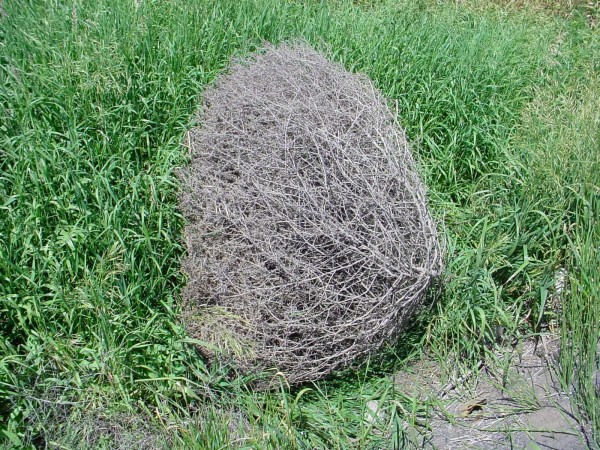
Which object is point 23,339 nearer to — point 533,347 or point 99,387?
point 99,387

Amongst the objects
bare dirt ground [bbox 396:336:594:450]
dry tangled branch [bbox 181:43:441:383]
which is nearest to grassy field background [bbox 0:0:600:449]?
bare dirt ground [bbox 396:336:594:450]

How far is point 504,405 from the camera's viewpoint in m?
3.34

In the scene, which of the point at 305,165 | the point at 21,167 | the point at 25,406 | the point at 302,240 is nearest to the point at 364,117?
the point at 305,165

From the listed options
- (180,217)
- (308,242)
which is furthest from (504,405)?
(180,217)

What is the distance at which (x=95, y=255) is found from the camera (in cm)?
351

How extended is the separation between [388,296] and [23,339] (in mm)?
1803

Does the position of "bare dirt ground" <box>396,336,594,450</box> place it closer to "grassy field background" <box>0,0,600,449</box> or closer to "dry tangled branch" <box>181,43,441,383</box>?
"grassy field background" <box>0,0,600,449</box>

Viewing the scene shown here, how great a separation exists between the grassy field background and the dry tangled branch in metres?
0.22

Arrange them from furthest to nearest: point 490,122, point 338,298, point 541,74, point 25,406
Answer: point 541,74
point 490,122
point 338,298
point 25,406

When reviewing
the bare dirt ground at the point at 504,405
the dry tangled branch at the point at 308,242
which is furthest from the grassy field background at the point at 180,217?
the dry tangled branch at the point at 308,242

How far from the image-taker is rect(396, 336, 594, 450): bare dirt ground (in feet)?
10.3

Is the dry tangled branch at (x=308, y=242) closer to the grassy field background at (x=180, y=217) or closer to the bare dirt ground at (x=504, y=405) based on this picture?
the grassy field background at (x=180, y=217)

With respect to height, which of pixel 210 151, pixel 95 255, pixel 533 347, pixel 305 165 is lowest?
pixel 95 255

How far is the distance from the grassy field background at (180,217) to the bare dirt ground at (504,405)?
82mm
